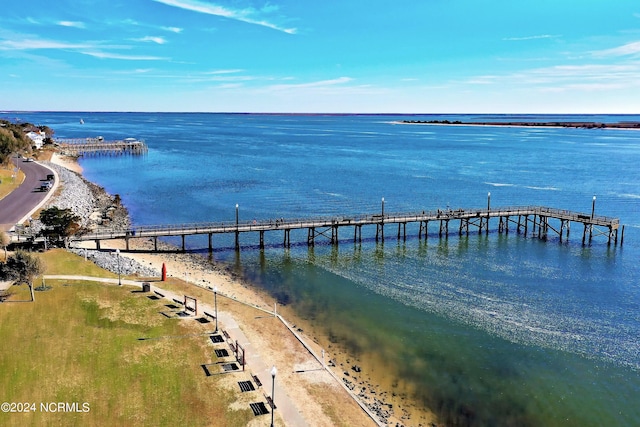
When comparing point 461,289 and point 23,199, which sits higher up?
point 23,199

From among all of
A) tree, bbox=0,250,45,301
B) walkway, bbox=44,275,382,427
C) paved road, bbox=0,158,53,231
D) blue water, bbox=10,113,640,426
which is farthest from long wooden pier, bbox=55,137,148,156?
tree, bbox=0,250,45,301

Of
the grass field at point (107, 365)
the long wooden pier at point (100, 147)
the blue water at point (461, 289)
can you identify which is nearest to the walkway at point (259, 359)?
the grass field at point (107, 365)

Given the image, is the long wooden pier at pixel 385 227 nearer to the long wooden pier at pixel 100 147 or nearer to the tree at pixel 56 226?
the tree at pixel 56 226

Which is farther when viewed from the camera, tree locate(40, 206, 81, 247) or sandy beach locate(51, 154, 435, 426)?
tree locate(40, 206, 81, 247)

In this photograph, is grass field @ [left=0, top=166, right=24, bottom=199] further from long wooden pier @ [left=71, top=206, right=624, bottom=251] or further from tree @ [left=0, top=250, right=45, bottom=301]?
tree @ [left=0, top=250, right=45, bottom=301]

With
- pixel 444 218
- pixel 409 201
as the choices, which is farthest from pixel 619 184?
pixel 444 218

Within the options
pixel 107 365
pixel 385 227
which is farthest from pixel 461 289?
pixel 107 365

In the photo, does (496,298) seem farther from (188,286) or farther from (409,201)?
(409,201)

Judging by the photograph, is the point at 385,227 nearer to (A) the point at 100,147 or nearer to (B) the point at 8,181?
(B) the point at 8,181
